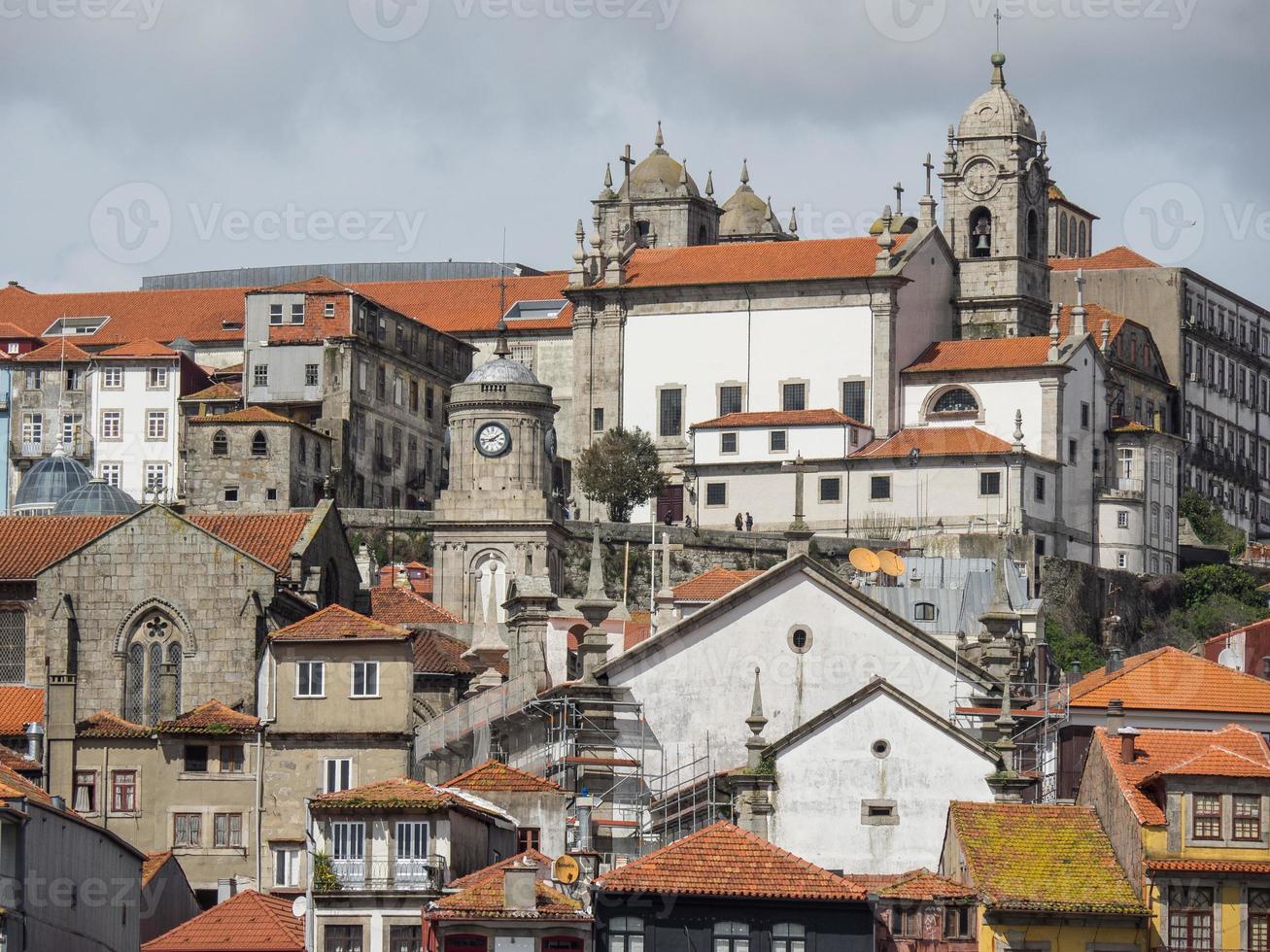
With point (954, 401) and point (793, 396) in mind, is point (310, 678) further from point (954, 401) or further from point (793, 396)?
point (793, 396)

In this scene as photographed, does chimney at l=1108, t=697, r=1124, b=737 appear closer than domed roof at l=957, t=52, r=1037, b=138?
Yes

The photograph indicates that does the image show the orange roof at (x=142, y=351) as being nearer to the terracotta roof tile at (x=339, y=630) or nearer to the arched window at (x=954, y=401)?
the arched window at (x=954, y=401)

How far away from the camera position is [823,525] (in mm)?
135125

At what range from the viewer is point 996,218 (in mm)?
151500

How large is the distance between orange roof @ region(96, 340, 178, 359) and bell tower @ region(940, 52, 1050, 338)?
106 feet

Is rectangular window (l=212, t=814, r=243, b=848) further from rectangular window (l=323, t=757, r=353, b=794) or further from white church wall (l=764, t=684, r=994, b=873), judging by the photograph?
white church wall (l=764, t=684, r=994, b=873)

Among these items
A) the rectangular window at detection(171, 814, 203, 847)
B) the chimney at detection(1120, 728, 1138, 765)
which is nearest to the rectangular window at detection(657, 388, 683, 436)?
the rectangular window at detection(171, 814, 203, 847)

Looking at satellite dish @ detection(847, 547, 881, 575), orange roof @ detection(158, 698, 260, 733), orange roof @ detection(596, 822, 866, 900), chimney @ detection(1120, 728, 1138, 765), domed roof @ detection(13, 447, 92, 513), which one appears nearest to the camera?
orange roof @ detection(596, 822, 866, 900)

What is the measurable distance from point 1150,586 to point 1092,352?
389 inches

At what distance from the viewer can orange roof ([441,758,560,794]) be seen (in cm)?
6812

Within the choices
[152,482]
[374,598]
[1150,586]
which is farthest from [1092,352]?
[374,598]

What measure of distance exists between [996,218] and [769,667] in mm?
81247

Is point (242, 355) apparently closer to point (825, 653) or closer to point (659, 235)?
point (659, 235)

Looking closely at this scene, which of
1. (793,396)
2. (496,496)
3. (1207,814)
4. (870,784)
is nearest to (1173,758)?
(1207,814)
